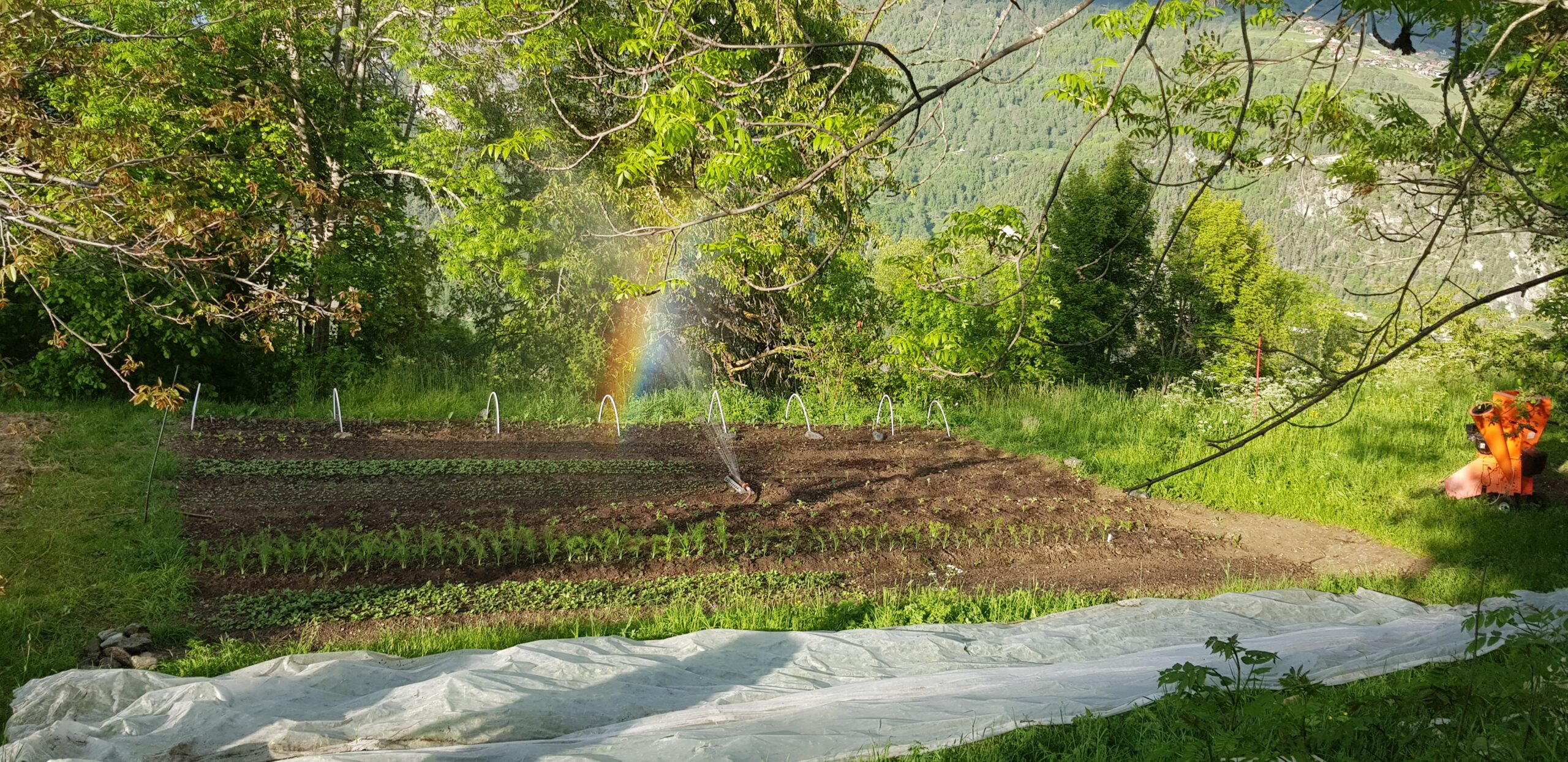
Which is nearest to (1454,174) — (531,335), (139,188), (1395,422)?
(1395,422)

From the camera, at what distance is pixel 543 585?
215 inches

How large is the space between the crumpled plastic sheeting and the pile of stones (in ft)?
1.68

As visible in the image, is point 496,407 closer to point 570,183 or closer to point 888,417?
point 570,183

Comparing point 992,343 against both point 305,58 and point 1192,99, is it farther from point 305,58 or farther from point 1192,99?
point 305,58

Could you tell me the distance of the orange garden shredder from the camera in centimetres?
686

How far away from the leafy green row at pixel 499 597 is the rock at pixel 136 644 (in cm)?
42

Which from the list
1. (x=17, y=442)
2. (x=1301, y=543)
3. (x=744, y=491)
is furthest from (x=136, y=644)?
(x=1301, y=543)

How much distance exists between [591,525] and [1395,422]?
9061mm

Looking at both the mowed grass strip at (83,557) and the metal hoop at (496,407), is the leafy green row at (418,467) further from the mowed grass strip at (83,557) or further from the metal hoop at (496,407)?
the metal hoop at (496,407)

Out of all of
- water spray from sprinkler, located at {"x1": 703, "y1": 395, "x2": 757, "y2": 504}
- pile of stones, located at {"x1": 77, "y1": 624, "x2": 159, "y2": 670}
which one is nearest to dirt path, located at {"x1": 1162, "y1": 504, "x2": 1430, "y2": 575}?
water spray from sprinkler, located at {"x1": 703, "y1": 395, "x2": 757, "y2": 504}

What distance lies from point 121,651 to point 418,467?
146 inches

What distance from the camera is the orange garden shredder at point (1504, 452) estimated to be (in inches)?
270

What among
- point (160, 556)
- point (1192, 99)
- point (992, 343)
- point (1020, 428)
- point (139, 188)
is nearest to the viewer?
point (1192, 99)

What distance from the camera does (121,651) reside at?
418 cm
